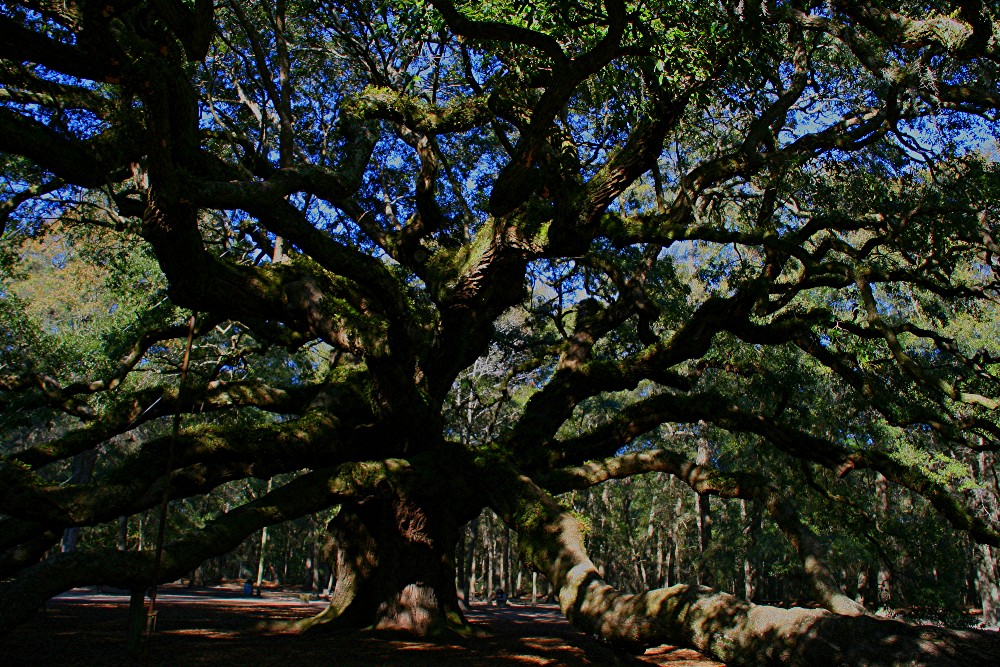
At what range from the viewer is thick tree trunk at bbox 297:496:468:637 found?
9.30m

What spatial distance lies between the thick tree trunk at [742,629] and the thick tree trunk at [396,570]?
10.6ft

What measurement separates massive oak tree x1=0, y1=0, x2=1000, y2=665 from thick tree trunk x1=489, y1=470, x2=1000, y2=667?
0.02 m

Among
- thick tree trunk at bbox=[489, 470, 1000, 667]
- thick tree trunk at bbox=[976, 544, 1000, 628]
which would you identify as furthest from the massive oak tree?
thick tree trunk at bbox=[976, 544, 1000, 628]

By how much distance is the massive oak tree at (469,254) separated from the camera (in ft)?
Answer: 17.7

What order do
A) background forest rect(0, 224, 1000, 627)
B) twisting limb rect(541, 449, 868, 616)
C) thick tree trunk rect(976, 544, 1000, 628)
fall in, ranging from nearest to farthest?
twisting limb rect(541, 449, 868, 616) < background forest rect(0, 224, 1000, 627) < thick tree trunk rect(976, 544, 1000, 628)

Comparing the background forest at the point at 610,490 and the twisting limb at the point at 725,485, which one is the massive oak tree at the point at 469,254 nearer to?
the twisting limb at the point at 725,485

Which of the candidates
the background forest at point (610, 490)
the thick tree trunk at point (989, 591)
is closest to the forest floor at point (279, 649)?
the background forest at point (610, 490)

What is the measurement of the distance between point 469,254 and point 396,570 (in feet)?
15.4

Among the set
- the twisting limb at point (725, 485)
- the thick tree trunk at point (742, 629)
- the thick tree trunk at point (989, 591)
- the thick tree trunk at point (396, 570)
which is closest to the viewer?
the thick tree trunk at point (742, 629)

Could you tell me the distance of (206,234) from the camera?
14.4m

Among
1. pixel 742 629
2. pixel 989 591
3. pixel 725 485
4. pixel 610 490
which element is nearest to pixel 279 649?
pixel 725 485

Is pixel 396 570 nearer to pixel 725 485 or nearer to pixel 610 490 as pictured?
pixel 725 485

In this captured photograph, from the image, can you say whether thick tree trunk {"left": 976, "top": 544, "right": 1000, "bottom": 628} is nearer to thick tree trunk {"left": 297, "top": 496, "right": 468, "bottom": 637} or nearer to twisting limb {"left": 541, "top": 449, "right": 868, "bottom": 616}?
twisting limb {"left": 541, "top": 449, "right": 868, "bottom": 616}

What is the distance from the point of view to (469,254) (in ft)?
25.4
